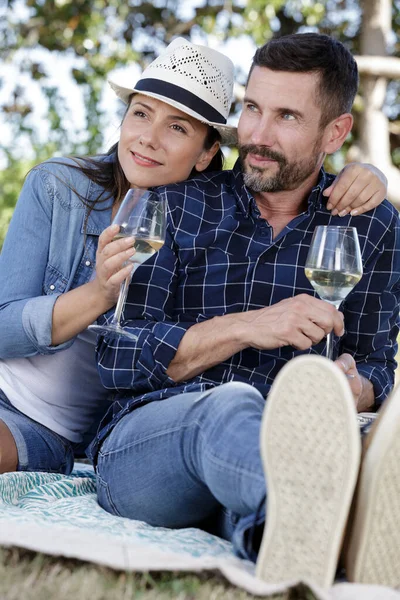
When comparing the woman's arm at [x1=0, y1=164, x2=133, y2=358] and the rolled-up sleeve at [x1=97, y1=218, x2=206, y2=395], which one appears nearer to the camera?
the rolled-up sleeve at [x1=97, y1=218, x2=206, y2=395]

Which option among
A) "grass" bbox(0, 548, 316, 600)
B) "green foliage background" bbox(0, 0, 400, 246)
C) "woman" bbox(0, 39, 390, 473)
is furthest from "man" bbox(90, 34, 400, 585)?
"green foliage background" bbox(0, 0, 400, 246)

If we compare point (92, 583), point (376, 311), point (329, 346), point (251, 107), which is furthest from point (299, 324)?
point (92, 583)

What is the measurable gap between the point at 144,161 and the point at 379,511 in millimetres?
1847

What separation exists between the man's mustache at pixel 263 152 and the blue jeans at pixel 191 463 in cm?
107

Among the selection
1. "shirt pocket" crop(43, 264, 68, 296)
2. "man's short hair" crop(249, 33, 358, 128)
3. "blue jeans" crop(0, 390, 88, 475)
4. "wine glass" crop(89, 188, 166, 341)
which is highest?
"man's short hair" crop(249, 33, 358, 128)

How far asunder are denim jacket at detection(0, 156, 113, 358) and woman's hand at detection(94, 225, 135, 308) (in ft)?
1.16

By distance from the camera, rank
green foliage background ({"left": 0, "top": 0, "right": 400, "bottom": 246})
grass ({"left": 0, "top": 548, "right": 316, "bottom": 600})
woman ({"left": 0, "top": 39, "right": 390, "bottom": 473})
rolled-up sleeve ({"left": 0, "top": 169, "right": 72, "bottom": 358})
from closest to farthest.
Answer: grass ({"left": 0, "top": 548, "right": 316, "bottom": 600}) < rolled-up sleeve ({"left": 0, "top": 169, "right": 72, "bottom": 358}) < woman ({"left": 0, "top": 39, "right": 390, "bottom": 473}) < green foliage background ({"left": 0, "top": 0, "right": 400, "bottom": 246})

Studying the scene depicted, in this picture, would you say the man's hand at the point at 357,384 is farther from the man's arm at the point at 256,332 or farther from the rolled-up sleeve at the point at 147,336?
the rolled-up sleeve at the point at 147,336

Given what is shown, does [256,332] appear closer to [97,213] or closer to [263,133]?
[263,133]

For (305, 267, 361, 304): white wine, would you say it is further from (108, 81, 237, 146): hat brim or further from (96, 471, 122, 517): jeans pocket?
(108, 81, 237, 146): hat brim

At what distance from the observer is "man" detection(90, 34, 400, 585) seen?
1839 millimetres

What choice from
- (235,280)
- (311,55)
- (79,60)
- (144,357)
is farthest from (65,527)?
(79,60)

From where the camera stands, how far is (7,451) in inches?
121

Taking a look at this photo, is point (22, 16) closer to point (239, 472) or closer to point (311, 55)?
point (311, 55)
